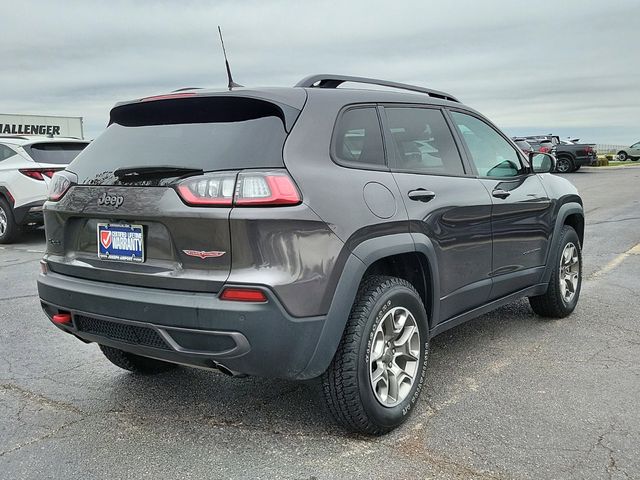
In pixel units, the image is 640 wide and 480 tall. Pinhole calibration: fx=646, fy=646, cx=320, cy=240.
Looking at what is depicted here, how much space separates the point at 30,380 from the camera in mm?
4078

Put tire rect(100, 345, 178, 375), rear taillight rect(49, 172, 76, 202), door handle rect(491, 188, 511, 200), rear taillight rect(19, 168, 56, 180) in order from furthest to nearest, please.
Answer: rear taillight rect(19, 168, 56, 180) < door handle rect(491, 188, 511, 200) < tire rect(100, 345, 178, 375) < rear taillight rect(49, 172, 76, 202)

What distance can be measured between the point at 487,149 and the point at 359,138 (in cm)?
147

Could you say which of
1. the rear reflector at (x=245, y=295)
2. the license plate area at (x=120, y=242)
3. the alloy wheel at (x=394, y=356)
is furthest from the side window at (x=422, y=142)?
the license plate area at (x=120, y=242)

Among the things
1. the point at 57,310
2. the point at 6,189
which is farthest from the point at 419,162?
the point at 6,189

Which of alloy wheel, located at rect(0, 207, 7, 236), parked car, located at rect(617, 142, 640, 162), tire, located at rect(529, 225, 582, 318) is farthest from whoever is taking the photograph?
parked car, located at rect(617, 142, 640, 162)

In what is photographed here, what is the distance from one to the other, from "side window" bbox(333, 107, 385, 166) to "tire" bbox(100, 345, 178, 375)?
183 centimetres

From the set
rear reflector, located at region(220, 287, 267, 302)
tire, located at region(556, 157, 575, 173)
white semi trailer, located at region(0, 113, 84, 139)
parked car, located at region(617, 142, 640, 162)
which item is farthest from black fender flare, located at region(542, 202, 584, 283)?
parked car, located at region(617, 142, 640, 162)

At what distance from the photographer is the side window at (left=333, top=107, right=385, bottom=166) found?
3.21 metres

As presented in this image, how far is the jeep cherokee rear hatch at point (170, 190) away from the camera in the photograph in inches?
110

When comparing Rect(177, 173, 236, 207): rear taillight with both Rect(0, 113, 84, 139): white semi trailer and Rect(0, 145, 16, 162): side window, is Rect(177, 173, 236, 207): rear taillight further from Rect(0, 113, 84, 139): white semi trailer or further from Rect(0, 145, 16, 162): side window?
Rect(0, 113, 84, 139): white semi trailer

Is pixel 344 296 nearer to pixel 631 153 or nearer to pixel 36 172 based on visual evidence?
pixel 36 172


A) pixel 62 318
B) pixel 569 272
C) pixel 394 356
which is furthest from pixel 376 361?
pixel 569 272

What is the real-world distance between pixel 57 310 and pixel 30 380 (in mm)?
1033

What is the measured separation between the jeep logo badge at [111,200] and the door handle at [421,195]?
147cm
